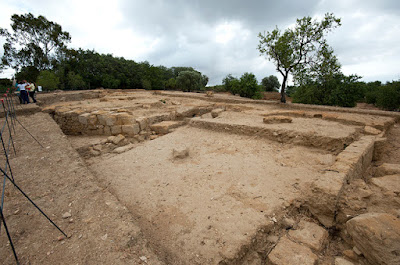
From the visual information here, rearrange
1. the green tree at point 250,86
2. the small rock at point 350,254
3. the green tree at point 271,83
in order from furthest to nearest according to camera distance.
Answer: the green tree at point 271,83 → the green tree at point 250,86 → the small rock at point 350,254

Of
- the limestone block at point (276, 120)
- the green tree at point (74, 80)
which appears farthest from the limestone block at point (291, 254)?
the green tree at point (74, 80)

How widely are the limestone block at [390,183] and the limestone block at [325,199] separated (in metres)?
0.64

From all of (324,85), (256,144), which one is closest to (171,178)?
(256,144)

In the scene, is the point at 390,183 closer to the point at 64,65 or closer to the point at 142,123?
the point at 142,123

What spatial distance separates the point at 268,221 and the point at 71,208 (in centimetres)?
264

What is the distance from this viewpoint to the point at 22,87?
9.25 m

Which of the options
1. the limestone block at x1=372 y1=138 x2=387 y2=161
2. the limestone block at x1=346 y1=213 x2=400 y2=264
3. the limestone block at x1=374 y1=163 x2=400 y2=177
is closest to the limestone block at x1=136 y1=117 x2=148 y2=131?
the limestone block at x1=346 y1=213 x2=400 y2=264

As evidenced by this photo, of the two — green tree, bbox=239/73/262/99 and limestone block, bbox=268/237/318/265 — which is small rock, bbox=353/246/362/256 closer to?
limestone block, bbox=268/237/318/265

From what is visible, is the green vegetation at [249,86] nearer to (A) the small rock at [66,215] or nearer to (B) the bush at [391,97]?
(B) the bush at [391,97]

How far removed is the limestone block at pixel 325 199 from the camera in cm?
278

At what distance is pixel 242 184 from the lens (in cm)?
362

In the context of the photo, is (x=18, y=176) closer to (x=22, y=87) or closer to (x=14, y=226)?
(x=14, y=226)

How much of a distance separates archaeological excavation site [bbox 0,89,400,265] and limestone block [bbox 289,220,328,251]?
0.04ft

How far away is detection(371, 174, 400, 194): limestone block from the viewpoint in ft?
9.82
